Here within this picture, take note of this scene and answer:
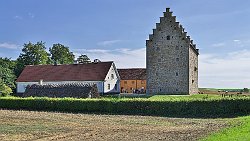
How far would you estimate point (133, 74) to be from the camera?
74.6 m

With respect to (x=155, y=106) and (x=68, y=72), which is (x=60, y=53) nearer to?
(x=68, y=72)

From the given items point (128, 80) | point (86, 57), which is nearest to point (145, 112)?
point (128, 80)

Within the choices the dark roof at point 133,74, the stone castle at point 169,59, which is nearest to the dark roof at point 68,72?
the stone castle at point 169,59

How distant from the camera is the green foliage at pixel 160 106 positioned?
101ft

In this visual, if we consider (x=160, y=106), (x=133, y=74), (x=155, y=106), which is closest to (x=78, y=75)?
(x=133, y=74)

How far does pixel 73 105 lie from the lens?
35844 mm

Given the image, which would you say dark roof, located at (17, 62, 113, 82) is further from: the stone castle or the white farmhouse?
the stone castle

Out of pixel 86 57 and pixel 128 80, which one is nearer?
pixel 128 80

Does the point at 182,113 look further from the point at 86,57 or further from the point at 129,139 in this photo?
the point at 86,57

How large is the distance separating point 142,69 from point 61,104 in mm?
40497

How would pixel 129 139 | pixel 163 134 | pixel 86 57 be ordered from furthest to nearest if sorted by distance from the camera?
pixel 86 57, pixel 163 134, pixel 129 139

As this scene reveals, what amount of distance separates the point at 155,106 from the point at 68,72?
3714 cm

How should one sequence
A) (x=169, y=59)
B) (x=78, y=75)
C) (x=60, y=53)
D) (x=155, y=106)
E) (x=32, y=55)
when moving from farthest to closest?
1. (x=60, y=53)
2. (x=32, y=55)
3. (x=78, y=75)
4. (x=169, y=59)
5. (x=155, y=106)

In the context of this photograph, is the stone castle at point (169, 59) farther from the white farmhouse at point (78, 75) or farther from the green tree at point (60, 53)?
the green tree at point (60, 53)
